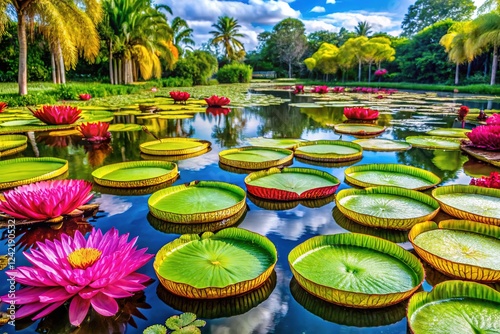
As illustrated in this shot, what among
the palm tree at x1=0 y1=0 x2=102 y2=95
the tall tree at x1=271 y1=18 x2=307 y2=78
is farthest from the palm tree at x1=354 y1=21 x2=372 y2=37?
the palm tree at x1=0 y1=0 x2=102 y2=95

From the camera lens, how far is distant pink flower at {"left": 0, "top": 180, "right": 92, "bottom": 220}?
214 cm

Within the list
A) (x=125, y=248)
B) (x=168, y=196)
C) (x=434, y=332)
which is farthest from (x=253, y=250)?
(x=168, y=196)

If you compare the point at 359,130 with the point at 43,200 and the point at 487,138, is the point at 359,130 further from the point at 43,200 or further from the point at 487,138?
the point at 43,200

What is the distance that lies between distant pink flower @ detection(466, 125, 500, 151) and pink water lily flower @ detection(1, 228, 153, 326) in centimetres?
443

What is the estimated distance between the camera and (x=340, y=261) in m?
1.77

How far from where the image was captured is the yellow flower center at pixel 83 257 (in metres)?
1.49

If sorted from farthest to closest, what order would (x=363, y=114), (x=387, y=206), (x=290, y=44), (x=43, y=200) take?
(x=290, y=44) → (x=363, y=114) → (x=387, y=206) → (x=43, y=200)

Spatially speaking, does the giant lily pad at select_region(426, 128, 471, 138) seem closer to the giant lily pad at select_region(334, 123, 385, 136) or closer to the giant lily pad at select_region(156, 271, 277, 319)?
the giant lily pad at select_region(334, 123, 385, 136)

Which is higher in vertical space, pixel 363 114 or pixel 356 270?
pixel 363 114

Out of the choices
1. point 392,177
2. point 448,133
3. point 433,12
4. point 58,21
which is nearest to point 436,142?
point 448,133

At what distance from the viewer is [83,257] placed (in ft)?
4.98

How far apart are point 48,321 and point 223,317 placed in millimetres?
736

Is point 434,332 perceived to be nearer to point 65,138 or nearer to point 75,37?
point 65,138

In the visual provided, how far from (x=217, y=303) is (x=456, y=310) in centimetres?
102
